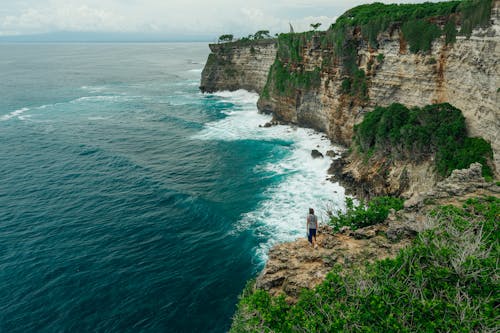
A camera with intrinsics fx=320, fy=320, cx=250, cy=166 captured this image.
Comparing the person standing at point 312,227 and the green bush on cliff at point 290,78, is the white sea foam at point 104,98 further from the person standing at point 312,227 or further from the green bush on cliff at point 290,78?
the person standing at point 312,227

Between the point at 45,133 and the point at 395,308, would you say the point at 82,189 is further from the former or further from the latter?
the point at 395,308

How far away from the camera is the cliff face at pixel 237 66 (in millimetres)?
88169

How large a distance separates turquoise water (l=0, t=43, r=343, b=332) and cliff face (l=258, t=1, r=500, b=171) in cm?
537

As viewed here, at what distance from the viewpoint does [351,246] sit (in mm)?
16406

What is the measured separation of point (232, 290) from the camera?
24609mm

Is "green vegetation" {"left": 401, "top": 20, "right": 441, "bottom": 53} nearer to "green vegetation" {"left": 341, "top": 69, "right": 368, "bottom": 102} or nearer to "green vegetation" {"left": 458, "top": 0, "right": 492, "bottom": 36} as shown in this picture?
"green vegetation" {"left": 458, "top": 0, "right": 492, "bottom": 36}

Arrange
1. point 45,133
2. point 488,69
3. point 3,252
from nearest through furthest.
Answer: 1. point 488,69
2. point 3,252
3. point 45,133

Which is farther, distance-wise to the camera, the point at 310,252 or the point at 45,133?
the point at 45,133

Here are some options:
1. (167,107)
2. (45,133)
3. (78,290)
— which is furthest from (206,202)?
(167,107)

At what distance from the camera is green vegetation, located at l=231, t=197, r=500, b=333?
10742 mm

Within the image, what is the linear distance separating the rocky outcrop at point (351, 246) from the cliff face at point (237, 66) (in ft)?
236

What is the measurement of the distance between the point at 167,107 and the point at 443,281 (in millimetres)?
78639

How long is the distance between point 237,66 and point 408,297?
306 ft

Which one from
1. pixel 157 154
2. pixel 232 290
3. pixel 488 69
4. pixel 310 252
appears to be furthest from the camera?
pixel 157 154
